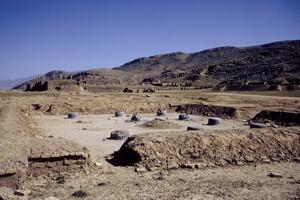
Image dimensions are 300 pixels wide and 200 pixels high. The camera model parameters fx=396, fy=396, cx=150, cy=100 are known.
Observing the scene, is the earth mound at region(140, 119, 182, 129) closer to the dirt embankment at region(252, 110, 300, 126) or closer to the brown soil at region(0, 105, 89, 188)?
the dirt embankment at region(252, 110, 300, 126)

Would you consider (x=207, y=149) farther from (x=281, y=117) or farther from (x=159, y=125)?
(x=281, y=117)

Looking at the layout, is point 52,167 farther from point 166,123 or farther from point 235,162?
point 166,123

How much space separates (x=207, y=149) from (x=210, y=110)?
72.8 feet

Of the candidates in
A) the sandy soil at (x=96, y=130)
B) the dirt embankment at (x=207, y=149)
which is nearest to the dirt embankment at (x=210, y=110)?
the sandy soil at (x=96, y=130)

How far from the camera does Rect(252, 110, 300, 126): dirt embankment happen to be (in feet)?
91.9

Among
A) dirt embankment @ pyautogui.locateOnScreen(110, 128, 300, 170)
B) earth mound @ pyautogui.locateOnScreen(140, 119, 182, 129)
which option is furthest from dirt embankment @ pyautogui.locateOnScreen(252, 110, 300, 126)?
dirt embankment @ pyautogui.locateOnScreen(110, 128, 300, 170)

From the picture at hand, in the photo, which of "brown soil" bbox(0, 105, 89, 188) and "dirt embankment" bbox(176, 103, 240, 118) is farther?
"dirt embankment" bbox(176, 103, 240, 118)

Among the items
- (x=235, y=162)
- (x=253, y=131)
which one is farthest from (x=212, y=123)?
(x=235, y=162)

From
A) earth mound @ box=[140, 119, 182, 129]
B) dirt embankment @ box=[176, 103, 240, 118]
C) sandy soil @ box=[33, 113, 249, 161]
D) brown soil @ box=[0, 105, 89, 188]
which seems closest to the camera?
brown soil @ box=[0, 105, 89, 188]

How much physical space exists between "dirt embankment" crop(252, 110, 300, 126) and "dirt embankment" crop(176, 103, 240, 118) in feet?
9.88

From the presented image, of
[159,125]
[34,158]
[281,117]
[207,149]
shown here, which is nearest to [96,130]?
[159,125]

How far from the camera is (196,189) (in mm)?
11422

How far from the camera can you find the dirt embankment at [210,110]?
1357 inches

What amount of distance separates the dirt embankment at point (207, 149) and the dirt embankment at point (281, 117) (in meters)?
11.9
